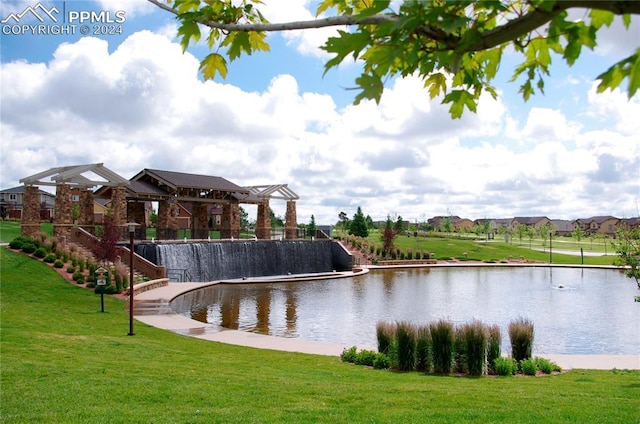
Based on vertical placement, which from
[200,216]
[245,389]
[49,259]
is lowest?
[245,389]

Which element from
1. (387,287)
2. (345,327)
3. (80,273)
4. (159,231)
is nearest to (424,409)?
(345,327)

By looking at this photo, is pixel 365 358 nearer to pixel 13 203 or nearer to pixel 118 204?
pixel 118 204

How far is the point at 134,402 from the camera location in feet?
19.6

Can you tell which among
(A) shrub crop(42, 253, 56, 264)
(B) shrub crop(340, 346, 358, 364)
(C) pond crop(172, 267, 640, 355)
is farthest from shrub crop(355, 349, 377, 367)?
(A) shrub crop(42, 253, 56, 264)

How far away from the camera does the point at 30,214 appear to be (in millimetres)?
26625

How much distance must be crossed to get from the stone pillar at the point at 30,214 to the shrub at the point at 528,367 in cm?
2472

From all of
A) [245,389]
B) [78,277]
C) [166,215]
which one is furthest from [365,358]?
[166,215]

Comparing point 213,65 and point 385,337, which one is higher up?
point 213,65

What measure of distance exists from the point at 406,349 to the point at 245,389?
456 centimetres

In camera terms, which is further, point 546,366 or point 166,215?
point 166,215

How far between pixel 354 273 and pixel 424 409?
29.3 metres

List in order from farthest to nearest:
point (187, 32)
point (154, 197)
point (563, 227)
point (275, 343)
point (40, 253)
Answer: point (563, 227) < point (154, 197) < point (40, 253) < point (275, 343) < point (187, 32)

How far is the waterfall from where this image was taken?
28.8 metres

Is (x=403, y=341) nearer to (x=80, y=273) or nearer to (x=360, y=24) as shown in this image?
(x=360, y=24)
